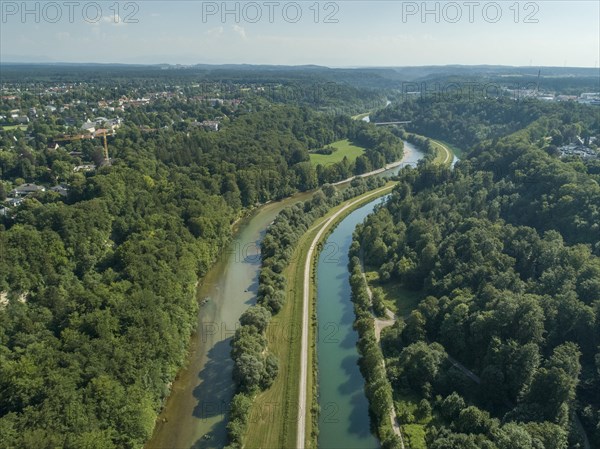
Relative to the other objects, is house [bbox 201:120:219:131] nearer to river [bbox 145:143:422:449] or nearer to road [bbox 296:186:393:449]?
road [bbox 296:186:393:449]

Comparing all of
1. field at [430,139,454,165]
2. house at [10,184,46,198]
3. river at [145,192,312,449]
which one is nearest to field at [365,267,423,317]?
river at [145,192,312,449]

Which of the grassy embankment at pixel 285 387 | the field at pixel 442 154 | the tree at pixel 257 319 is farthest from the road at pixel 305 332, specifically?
the field at pixel 442 154

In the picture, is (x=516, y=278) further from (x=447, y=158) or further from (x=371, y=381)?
(x=447, y=158)

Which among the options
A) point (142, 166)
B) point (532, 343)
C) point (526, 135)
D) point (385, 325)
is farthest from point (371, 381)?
point (526, 135)

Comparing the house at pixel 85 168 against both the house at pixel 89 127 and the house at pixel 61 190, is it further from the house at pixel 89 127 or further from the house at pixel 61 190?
the house at pixel 89 127

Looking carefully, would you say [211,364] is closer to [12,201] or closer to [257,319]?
[257,319]

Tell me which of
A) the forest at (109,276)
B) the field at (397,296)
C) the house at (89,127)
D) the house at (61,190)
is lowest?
the field at (397,296)

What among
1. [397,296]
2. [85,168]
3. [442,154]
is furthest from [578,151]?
[85,168]
